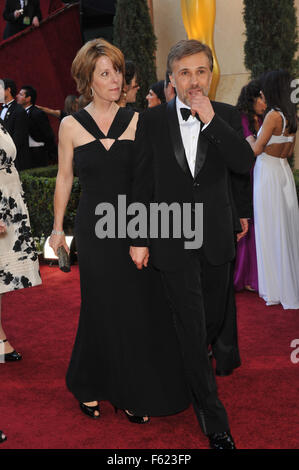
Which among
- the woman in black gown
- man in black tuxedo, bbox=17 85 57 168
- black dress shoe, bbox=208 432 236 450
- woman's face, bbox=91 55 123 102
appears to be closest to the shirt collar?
the woman in black gown

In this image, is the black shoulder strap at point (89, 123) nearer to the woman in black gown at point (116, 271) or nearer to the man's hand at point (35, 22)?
the woman in black gown at point (116, 271)

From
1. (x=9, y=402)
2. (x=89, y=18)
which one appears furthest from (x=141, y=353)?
(x=89, y=18)

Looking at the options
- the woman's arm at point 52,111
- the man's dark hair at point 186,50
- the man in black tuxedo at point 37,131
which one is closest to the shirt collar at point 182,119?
the man's dark hair at point 186,50

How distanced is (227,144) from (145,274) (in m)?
0.82

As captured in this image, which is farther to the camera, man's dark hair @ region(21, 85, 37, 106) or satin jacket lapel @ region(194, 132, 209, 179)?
man's dark hair @ region(21, 85, 37, 106)

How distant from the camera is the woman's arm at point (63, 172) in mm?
3256

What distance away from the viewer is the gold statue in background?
8867 mm

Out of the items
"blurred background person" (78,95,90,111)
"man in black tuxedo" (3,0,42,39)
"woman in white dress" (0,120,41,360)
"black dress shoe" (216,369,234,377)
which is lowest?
"black dress shoe" (216,369,234,377)

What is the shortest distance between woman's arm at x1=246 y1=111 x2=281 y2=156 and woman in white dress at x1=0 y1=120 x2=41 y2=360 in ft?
6.67

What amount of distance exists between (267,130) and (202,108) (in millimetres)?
2591

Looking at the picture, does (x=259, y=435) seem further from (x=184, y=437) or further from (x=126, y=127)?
(x=126, y=127)

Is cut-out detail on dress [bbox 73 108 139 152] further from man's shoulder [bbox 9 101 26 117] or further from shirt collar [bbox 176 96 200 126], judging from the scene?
man's shoulder [bbox 9 101 26 117]

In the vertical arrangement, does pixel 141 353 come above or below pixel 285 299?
above

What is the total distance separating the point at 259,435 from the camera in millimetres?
3088
